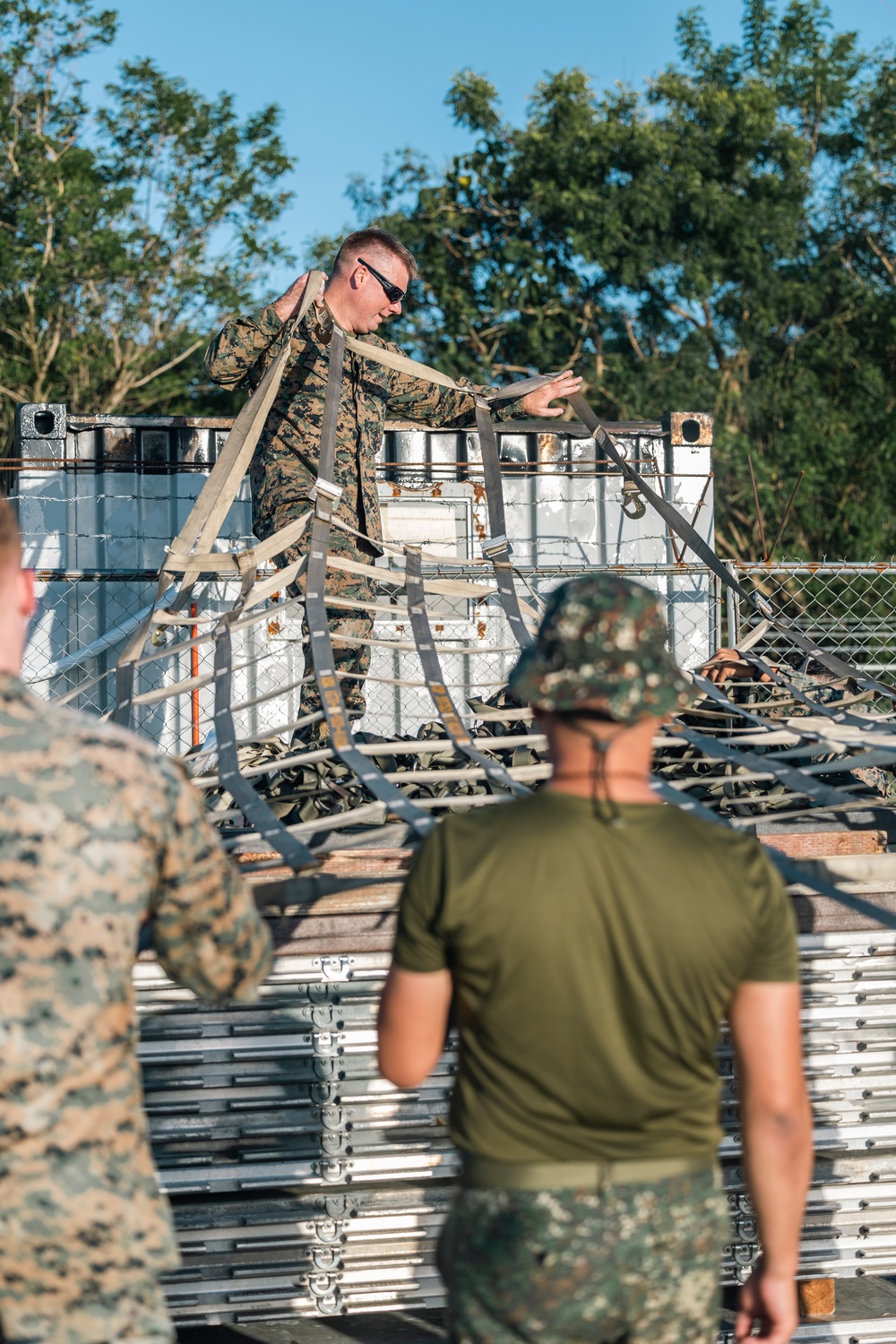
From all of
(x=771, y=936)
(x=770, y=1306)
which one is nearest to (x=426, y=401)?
(x=771, y=936)

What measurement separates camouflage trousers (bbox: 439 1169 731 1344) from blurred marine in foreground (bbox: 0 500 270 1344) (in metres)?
0.41

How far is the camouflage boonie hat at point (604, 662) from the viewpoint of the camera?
1.73 m

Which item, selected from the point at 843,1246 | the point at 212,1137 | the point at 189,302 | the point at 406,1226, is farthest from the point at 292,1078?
the point at 189,302

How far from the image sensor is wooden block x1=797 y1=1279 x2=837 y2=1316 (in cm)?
344

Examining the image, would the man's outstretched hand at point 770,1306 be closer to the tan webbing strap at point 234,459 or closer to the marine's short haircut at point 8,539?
the marine's short haircut at point 8,539

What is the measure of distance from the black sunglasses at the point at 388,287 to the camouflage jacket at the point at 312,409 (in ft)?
0.79

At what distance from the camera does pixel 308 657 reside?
5449 millimetres

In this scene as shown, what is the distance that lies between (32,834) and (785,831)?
260 cm

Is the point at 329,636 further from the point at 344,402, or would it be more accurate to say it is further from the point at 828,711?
the point at 344,402

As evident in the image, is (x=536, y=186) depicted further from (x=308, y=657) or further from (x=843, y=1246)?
(x=843, y=1246)

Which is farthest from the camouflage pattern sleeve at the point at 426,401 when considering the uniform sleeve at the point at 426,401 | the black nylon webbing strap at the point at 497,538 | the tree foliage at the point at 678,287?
the tree foliage at the point at 678,287

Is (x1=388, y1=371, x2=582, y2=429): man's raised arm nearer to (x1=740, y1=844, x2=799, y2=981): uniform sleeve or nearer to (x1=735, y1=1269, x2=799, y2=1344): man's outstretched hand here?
(x1=740, y1=844, x2=799, y2=981): uniform sleeve

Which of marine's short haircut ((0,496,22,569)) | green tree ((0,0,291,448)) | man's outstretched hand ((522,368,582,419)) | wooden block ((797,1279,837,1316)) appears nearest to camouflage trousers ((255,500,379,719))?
man's outstretched hand ((522,368,582,419))

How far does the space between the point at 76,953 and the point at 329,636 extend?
7.54 feet
